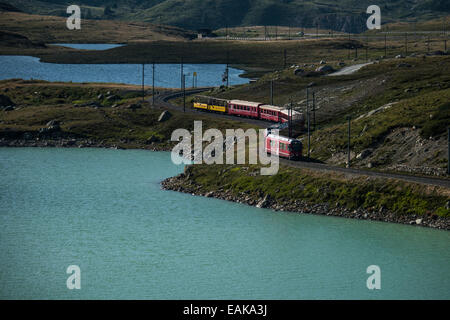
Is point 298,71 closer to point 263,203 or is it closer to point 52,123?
point 52,123

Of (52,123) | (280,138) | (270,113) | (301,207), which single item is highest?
(270,113)

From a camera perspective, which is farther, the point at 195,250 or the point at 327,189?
the point at 327,189

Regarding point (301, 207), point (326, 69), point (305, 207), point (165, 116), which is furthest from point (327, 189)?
point (326, 69)

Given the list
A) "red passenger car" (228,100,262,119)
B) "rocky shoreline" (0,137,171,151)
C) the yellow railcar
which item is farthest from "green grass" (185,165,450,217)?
the yellow railcar

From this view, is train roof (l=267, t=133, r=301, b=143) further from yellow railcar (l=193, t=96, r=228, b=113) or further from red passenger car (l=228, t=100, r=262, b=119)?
yellow railcar (l=193, t=96, r=228, b=113)

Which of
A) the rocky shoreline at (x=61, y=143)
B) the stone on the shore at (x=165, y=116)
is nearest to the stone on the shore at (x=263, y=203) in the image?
the rocky shoreline at (x=61, y=143)

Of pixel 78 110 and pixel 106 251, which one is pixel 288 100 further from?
pixel 106 251
